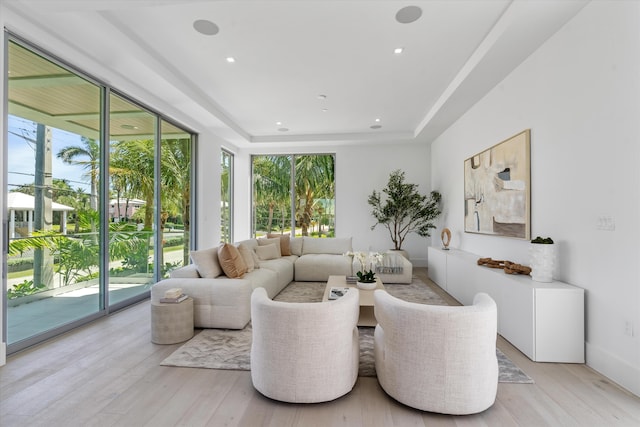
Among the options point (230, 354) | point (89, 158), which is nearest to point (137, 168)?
point (89, 158)

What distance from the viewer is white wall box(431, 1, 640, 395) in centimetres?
210


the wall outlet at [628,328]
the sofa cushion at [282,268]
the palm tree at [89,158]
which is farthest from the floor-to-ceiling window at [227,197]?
the wall outlet at [628,328]

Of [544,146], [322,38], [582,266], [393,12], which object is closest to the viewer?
[582,266]

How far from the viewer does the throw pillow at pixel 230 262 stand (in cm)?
367

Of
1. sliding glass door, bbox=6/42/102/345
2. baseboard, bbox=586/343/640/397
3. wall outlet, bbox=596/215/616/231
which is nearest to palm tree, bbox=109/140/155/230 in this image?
sliding glass door, bbox=6/42/102/345

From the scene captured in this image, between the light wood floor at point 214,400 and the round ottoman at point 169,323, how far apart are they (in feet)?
0.89

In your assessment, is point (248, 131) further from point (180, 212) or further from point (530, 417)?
point (530, 417)

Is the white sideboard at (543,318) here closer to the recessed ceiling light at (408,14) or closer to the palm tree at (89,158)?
the recessed ceiling light at (408,14)

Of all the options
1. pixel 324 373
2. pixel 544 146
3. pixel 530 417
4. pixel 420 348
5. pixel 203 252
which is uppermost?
pixel 544 146

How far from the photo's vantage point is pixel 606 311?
229cm

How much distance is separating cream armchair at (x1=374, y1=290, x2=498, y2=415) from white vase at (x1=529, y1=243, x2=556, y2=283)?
1.26 m

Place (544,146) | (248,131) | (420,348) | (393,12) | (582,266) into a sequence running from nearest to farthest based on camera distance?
(420,348) → (582,266) → (393,12) → (544,146) → (248,131)

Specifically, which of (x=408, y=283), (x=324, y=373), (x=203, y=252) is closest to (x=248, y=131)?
(x=203, y=252)

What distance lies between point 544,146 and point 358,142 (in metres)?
4.44
